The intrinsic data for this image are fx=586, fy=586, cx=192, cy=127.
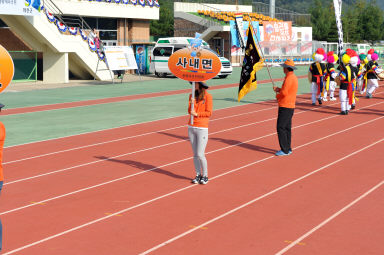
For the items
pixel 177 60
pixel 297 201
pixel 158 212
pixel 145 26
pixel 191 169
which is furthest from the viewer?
pixel 145 26

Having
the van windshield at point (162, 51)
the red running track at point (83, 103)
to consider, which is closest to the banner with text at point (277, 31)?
the van windshield at point (162, 51)

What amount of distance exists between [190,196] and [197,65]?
2080 mm

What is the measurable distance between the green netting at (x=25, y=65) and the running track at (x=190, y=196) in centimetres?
1899

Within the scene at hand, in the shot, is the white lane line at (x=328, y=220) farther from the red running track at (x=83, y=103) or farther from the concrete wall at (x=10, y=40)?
the concrete wall at (x=10, y=40)

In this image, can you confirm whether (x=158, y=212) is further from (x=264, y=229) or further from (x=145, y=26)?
(x=145, y=26)

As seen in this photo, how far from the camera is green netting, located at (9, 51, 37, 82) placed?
32.7m

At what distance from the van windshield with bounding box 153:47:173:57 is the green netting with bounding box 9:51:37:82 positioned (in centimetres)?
774

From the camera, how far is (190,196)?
29.9 feet

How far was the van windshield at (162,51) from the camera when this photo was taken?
1443 inches

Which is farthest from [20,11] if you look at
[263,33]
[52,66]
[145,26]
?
[263,33]

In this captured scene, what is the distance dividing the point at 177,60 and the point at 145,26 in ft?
113

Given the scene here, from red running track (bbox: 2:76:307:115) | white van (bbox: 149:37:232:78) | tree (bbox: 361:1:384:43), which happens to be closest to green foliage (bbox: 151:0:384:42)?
tree (bbox: 361:1:384:43)

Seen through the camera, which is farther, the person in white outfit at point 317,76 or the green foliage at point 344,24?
the green foliage at point 344,24

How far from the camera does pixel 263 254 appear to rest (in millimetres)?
6562
